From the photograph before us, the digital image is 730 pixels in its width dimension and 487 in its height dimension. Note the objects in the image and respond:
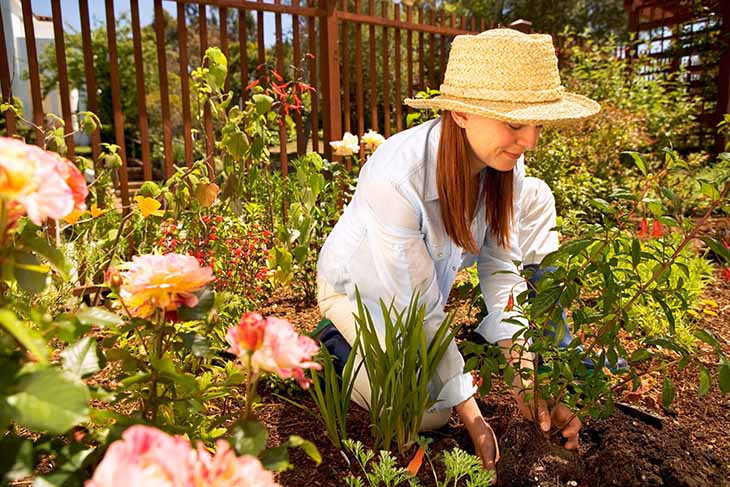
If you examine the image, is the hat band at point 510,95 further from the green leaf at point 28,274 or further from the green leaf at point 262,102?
the green leaf at point 28,274

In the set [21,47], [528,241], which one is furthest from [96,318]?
[21,47]

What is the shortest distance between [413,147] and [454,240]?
0.31 m

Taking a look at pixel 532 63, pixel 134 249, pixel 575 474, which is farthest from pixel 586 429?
pixel 134 249

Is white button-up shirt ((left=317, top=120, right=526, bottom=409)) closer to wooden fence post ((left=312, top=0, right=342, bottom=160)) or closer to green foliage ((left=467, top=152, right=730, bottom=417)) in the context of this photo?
green foliage ((left=467, top=152, right=730, bottom=417))

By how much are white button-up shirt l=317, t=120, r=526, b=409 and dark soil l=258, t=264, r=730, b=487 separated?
216mm

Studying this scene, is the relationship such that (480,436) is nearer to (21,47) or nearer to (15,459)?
(15,459)

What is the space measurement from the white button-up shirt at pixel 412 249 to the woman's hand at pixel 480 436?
4 cm

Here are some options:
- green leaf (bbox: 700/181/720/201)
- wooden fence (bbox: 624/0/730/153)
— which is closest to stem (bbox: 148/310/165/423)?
green leaf (bbox: 700/181/720/201)

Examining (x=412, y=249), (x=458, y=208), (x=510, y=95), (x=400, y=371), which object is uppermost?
(x=510, y=95)

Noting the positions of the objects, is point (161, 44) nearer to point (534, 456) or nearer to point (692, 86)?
point (534, 456)

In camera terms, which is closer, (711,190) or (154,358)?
(154,358)

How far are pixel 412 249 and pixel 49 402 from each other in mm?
1341

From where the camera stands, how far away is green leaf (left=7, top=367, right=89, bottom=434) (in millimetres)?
669

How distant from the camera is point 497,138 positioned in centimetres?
177
